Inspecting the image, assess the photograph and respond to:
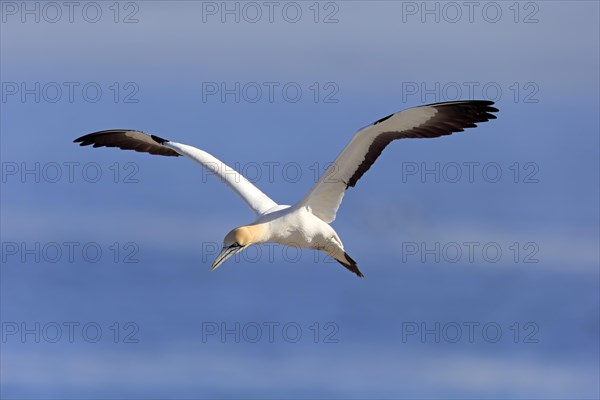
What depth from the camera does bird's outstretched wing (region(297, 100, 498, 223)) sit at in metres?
18.6

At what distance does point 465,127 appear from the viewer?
62.0ft

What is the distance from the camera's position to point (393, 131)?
62.1 ft

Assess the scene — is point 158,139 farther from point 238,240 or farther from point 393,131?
point 393,131

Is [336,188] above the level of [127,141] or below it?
below

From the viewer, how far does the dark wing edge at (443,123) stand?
732 inches

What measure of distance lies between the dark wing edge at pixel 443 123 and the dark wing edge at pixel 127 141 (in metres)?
4.87

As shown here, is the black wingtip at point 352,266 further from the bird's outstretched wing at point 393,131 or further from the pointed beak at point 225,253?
the pointed beak at point 225,253

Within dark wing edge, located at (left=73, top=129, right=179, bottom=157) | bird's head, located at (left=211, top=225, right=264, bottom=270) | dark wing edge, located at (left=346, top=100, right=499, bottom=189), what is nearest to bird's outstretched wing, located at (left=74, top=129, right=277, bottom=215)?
dark wing edge, located at (left=73, top=129, right=179, bottom=157)

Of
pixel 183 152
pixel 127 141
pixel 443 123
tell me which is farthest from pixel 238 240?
pixel 127 141

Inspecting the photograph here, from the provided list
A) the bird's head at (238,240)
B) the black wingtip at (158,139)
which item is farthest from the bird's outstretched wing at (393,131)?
the black wingtip at (158,139)

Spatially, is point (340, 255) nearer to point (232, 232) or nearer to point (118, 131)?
point (232, 232)

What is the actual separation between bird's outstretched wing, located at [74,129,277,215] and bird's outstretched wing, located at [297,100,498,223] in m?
1.28

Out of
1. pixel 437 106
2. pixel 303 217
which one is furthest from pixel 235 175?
pixel 437 106

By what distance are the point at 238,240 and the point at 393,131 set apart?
288 cm
